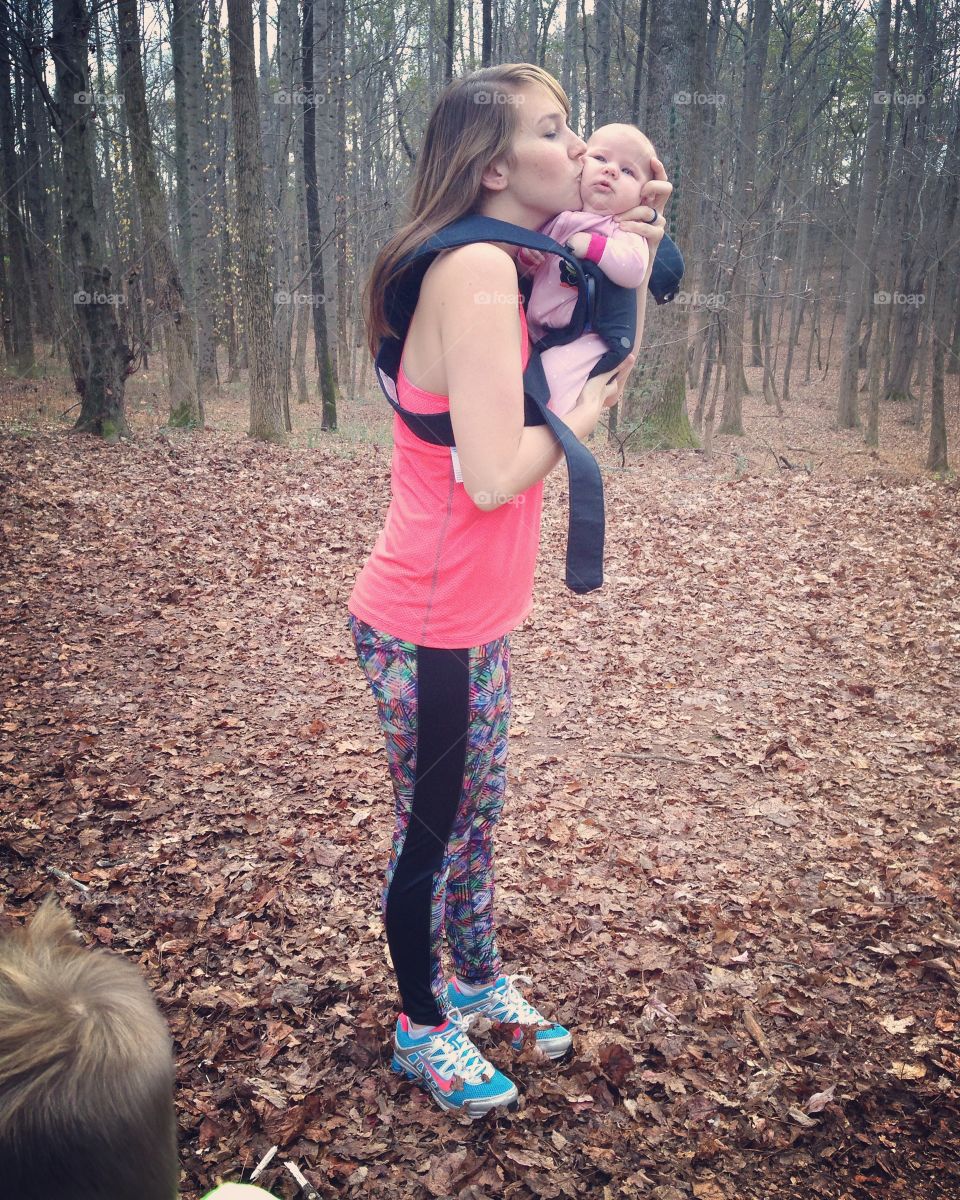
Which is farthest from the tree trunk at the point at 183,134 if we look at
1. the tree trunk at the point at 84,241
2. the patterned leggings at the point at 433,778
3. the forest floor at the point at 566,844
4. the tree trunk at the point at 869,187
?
the patterned leggings at the point at 433,778

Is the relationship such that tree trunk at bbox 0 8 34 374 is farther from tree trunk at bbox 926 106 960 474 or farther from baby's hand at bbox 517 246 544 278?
baby's hand at bbox 517 246 544 278

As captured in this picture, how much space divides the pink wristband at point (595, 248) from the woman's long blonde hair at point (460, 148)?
0.25 metres

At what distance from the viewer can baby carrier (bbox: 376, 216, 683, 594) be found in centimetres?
161

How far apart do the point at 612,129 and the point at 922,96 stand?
64.8 feet

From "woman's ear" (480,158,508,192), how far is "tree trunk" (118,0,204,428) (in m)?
12.0

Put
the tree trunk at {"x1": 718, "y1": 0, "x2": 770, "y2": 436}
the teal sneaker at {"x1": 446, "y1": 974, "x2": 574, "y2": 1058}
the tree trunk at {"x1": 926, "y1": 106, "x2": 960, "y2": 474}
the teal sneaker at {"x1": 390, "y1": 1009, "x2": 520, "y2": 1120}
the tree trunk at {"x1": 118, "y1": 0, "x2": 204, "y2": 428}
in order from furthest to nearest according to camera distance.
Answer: the tree trunk at {"x1": 718, "y1": 0, "x2": 770, "y2": 436}
the tree trunk at {"x1": 926, "y1": 106, "x2": 960, "y2": 474}
the tree trunk at {"x1": 118, "y1": 0, "x2": 204, "y2": 428}
the teal sneaker at {"x1": 446, "y1": 974, "x2": 574, "y2": 1058}
the teal sneaker at {"x1": 390, "y1": 1009, "x2": 520, "y2": 1120}

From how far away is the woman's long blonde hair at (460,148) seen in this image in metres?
1.63

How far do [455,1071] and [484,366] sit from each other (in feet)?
6.18

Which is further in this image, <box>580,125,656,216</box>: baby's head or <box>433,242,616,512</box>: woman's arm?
<box>580,125,656,216</box>: baby's head

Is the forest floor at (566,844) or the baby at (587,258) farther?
the forest floor at (566,844)

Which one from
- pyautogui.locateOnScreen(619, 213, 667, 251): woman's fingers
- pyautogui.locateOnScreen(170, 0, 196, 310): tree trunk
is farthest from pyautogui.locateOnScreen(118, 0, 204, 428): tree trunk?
pyautogui.locateOnScreen(619, 213, 667, 251): woman's fingers

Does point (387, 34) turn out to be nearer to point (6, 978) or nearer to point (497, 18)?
point (497, 18)

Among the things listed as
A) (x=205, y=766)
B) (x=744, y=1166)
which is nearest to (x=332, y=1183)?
(x=744, y=1166)

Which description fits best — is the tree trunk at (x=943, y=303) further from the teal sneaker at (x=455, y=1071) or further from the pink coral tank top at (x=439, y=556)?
the teal sneaker at (x=455, y=1071)
